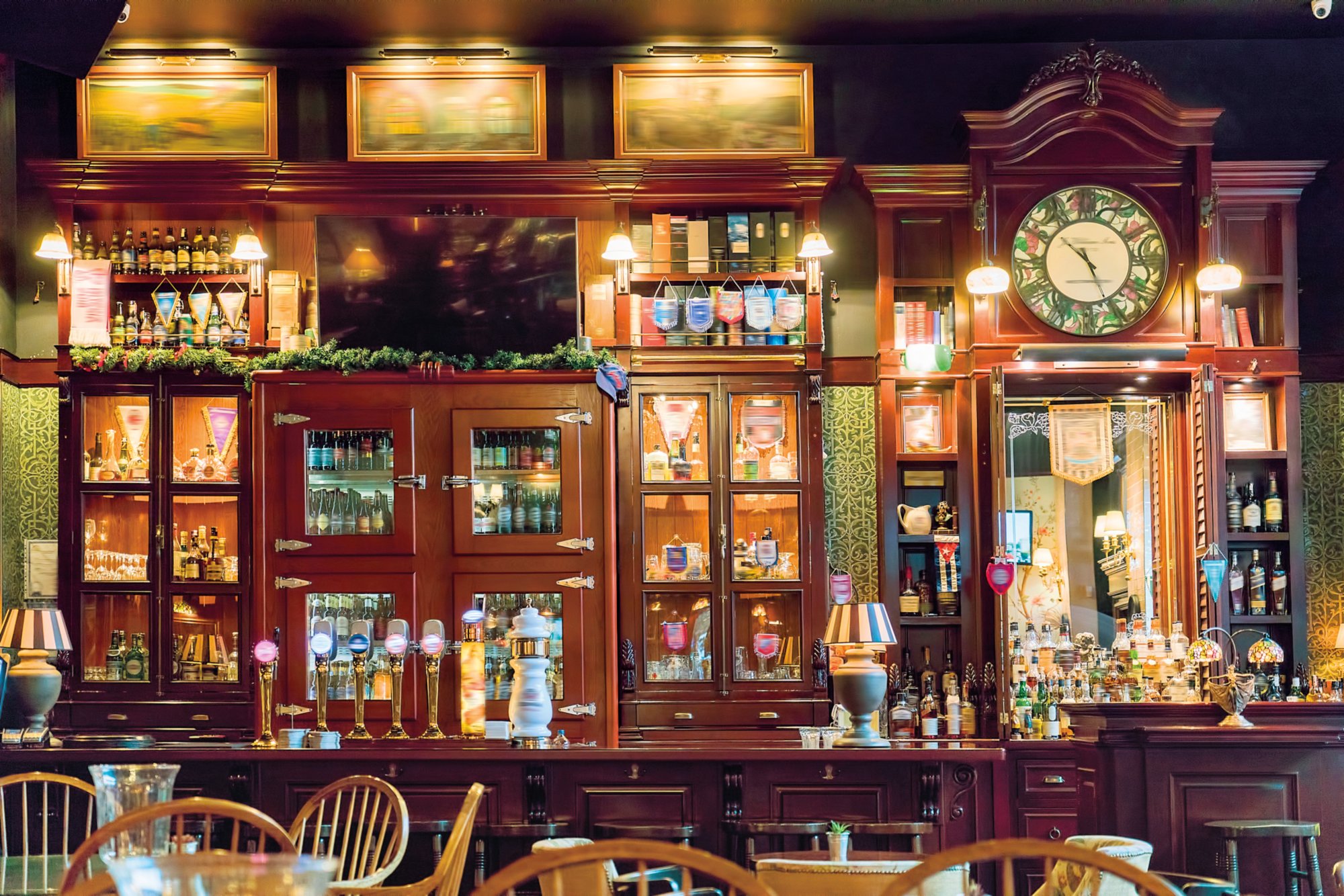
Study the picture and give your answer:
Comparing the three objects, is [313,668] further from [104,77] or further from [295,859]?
[295,859]

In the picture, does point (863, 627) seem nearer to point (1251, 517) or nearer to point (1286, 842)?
point (1286, 842)

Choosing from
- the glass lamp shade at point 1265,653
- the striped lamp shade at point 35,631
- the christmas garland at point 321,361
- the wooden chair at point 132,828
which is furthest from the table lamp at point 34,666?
the glass lamp shade at point 1265,653

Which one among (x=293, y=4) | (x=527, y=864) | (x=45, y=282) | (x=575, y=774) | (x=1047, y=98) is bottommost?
(x=575, y=774)

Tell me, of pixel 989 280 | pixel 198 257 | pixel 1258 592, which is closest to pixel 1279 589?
pixel 1258 592

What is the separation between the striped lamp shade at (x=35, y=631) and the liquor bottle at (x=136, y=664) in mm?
1193

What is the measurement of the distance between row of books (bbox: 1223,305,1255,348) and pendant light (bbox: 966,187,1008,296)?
1171mm

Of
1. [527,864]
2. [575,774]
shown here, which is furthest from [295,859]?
[575,774]

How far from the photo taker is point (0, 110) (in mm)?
8445

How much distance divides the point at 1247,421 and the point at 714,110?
316 cm

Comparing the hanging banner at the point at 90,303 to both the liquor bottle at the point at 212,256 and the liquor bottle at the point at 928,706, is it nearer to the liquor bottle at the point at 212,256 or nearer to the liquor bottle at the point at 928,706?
the liquor bottle at the point at 212,256

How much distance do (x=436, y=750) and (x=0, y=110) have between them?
178 inches

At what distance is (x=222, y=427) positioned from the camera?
8203 millimetres

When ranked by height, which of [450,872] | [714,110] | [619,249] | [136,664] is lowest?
→ [450,872]

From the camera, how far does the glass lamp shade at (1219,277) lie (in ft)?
25.6
